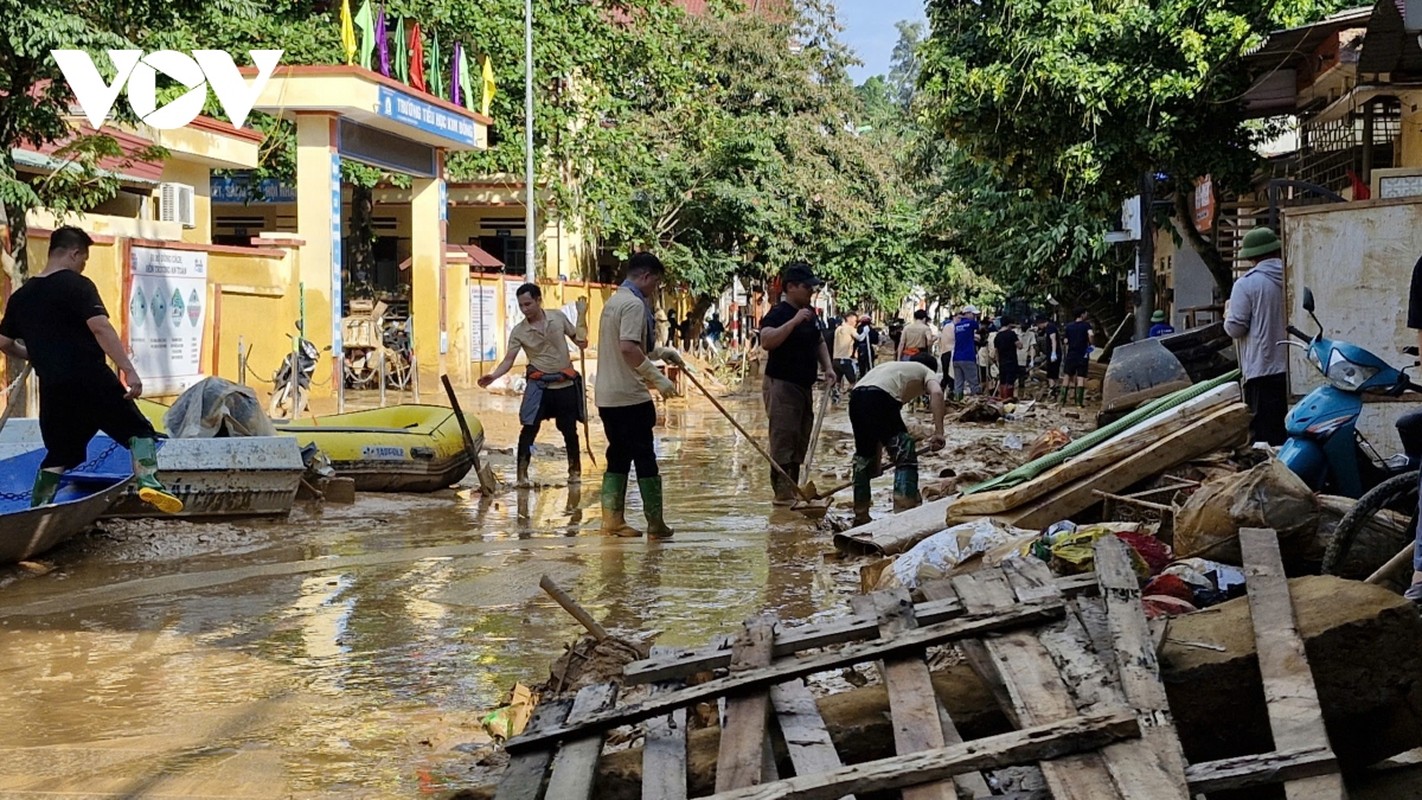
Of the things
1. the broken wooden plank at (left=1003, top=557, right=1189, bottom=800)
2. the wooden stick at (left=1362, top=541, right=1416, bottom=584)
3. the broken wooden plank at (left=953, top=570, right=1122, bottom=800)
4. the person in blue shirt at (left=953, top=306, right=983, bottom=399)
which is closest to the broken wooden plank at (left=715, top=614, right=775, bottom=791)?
the broken wooden plank at (left=953, top=570, right=1122, bottom=800)

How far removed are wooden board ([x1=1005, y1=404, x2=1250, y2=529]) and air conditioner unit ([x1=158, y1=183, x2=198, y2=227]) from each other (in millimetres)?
18465

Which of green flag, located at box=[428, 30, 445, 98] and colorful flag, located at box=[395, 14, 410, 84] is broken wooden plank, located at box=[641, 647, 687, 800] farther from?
green flag, located at box=[428, 30, 445, 98]

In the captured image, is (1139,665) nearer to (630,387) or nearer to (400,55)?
(630,387)

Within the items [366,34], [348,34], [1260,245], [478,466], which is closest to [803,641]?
[1260,245]

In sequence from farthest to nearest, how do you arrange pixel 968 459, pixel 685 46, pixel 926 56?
pixel 685 46, pixel 926 56, pixel 968 459

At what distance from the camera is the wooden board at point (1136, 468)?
7441mm

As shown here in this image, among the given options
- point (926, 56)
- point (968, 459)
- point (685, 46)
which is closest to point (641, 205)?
point (685, 46)

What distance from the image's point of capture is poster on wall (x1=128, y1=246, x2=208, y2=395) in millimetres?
17953

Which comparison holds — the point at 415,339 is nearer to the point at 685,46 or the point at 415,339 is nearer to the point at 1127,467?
the point at 685,46

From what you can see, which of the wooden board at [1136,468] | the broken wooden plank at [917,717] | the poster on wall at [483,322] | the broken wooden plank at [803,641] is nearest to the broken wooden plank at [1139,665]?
the broken wooden plank at [803,641]

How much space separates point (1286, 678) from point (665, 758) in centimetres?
152

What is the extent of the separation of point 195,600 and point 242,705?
2297mm

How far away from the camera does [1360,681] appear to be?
385 cm

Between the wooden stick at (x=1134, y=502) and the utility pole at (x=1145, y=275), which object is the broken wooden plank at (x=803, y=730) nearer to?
the wooden stick at (x=1134, y=502)
